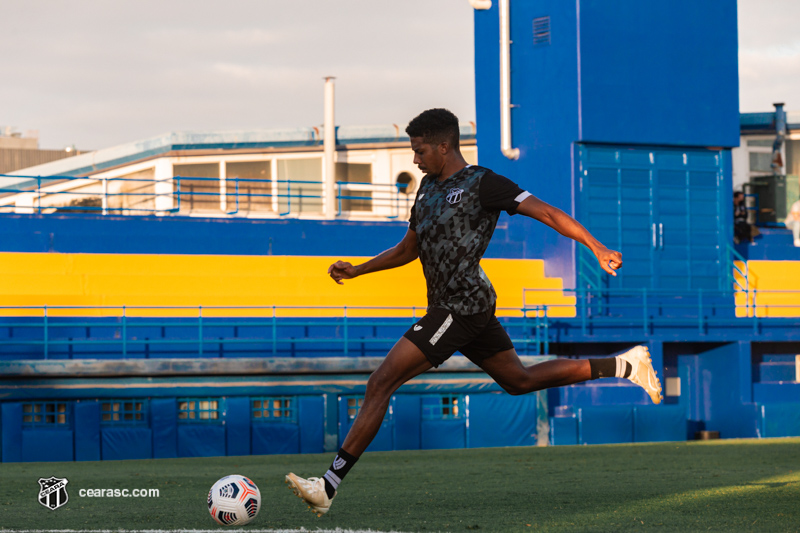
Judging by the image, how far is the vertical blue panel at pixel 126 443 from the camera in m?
16.2

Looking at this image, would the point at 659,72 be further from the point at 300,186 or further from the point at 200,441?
the point at 200,441

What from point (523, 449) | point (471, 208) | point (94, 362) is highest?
point (471, 208)

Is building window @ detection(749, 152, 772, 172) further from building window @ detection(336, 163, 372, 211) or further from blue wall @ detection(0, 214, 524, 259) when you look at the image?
building window @ detection(336, 163, 372, 211)

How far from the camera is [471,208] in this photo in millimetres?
5777

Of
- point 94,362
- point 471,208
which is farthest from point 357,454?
point 94,362

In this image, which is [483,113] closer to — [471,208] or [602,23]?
[602,23]

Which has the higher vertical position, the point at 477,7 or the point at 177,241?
the point at 477,7

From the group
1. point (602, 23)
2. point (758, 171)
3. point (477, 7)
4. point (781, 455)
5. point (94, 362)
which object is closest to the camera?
point (781, 455)

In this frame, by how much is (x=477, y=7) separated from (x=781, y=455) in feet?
42.9

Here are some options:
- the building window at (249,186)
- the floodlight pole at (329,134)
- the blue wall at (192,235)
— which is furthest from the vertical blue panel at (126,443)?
the floodlight pole at (329,134)

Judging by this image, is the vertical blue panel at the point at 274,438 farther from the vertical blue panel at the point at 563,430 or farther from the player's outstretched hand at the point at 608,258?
the player's outstretched hand at the point at 608,258

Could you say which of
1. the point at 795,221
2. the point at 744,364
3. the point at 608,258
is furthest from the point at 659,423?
the point at 608,258

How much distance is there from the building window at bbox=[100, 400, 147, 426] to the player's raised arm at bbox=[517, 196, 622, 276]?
12.1 m

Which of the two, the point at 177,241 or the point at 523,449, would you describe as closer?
the point at 523,449
